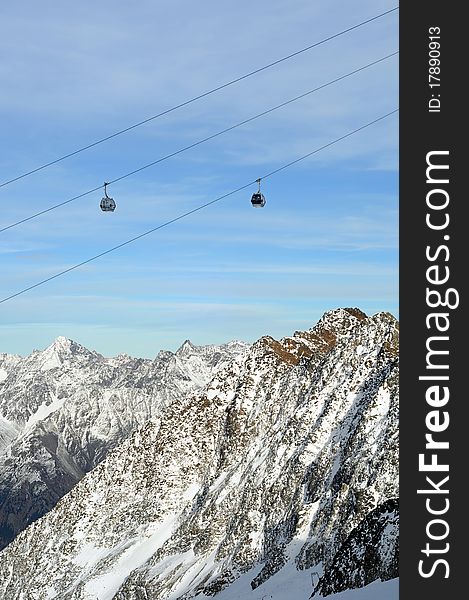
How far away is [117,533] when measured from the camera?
12319cm

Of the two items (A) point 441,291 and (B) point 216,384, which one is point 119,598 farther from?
(A) point 441,291

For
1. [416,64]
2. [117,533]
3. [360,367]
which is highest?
[360,367]

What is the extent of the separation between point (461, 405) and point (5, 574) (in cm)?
14000

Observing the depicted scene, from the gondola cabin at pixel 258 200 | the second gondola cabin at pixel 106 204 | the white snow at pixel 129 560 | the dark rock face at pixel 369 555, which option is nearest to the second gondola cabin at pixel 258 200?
the gondola cabin at pixel 258 200

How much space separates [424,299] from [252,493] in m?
79.2

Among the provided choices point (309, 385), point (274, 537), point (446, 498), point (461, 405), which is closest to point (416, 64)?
point (461, 405)

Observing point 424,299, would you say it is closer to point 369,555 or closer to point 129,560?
point 369,555

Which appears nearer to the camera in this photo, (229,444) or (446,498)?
(446,498)

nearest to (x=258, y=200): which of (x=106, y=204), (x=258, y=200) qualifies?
(x=258, y=200)

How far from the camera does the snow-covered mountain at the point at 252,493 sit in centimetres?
5762

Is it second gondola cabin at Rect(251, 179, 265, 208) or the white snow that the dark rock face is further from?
the white snow

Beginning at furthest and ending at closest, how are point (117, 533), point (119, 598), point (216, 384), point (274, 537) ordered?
point (216, 384) → point (117, 533) → point (119, 598) → point (274, 537)

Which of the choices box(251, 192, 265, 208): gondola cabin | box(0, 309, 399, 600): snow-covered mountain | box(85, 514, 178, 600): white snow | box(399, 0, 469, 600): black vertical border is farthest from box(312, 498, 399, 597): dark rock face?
box(85, 514, 178, 600): white snow

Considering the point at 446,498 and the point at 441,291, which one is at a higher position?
the point at 441,291
